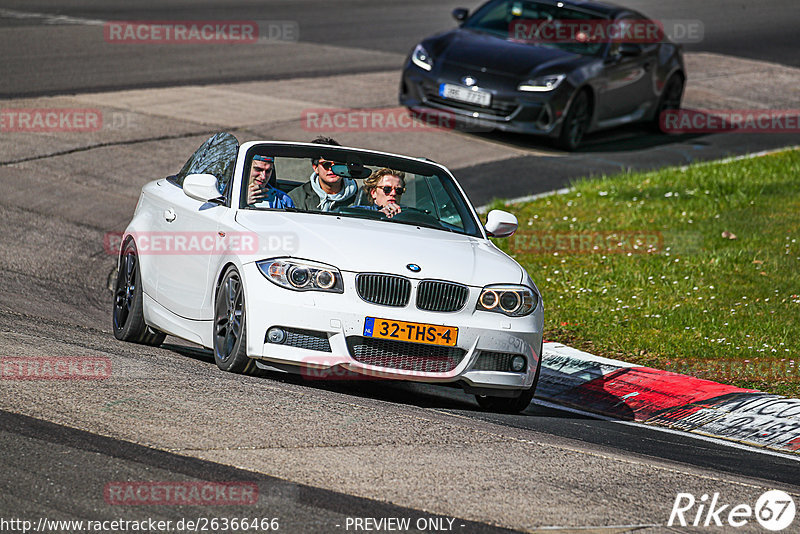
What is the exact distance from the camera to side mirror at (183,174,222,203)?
840 cm

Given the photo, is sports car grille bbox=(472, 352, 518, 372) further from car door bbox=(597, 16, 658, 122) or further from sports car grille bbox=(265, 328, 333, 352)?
car door bbox=(597, 16, 658, 122)

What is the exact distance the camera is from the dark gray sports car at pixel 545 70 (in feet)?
58.4

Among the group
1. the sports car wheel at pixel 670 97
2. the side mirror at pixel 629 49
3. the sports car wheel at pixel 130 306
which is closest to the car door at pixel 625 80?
the side mirror at pixel 629 49

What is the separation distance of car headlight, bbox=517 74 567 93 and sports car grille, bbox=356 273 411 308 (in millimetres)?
10618

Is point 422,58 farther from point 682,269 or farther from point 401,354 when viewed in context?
point 401,354

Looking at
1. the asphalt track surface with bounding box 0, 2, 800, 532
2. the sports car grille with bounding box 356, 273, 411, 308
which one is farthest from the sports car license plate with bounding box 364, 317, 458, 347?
the asphalt track surface with bounding box 0, 2, 800, 532

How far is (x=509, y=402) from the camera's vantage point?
8312 millimetres

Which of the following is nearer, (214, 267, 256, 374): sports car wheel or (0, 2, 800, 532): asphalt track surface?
(0, 2, 800, 532): asphalt track surface

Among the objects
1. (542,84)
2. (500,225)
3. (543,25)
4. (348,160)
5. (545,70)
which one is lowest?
(542,84)

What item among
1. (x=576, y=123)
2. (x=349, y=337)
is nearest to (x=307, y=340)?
(x=349, y=337)

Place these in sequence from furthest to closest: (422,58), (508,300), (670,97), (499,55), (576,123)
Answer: (670,97)
(576,123)
(422,58)
(499,55)
(508,300)

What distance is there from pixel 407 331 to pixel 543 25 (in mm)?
12525

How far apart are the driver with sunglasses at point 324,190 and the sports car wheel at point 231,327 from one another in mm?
1007

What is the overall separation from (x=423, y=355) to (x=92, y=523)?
2.98 meters
